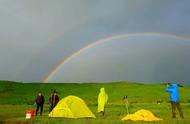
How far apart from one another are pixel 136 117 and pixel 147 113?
1289 mm

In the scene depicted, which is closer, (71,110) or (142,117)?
(142,117)

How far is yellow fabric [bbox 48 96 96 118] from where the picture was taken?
3647cm

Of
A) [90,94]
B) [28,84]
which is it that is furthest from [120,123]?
[28,84]

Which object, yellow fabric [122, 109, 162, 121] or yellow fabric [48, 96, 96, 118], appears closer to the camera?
yellow fabric [122, 109, 162, 121]

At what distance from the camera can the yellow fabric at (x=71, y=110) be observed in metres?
36.5

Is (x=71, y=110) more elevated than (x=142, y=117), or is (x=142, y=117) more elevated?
(x=71, y=110)

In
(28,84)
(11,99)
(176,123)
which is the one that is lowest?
(176,123)

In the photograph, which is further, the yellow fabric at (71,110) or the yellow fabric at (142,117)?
the yellow fabric at (71,110)

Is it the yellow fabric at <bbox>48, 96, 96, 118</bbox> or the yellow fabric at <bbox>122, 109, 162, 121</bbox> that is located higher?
the yellow fabric at <bbox>48, 96, 96, 118</bbox>

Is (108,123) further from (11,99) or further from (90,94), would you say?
(90,94)

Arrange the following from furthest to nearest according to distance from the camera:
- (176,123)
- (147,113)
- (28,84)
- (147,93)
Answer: (28,84)
(147,93)
(147,113)
(176,123)

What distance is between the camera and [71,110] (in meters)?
36.8

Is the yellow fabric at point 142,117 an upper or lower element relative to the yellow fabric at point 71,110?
lower

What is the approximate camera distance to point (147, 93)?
9456cm
